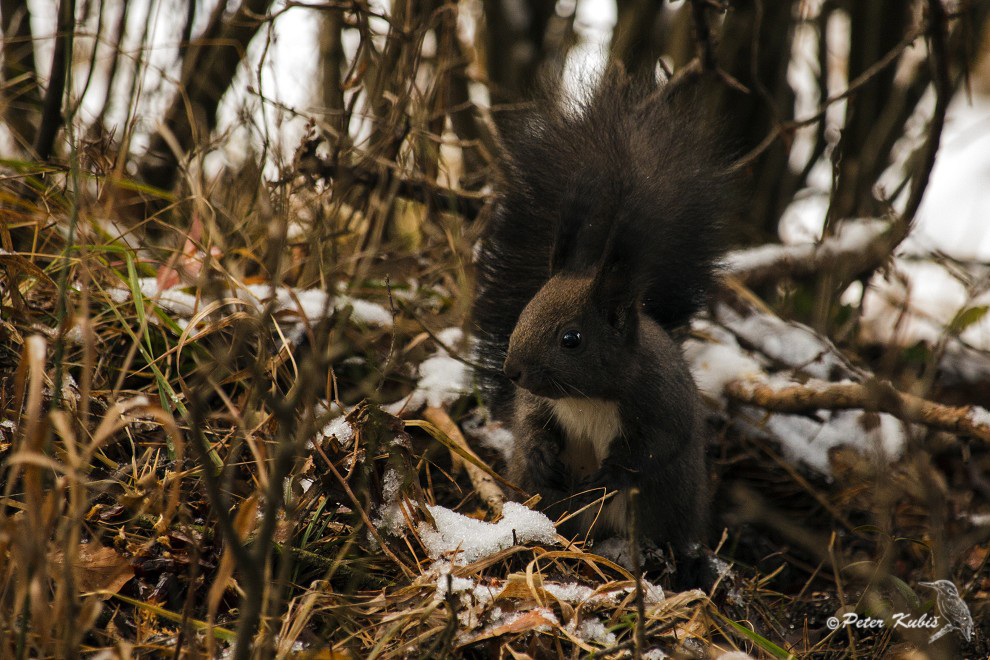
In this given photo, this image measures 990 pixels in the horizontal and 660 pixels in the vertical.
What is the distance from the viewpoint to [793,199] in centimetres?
446

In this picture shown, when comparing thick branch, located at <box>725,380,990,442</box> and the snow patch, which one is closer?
the snow patch

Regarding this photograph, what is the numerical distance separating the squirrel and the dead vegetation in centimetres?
17

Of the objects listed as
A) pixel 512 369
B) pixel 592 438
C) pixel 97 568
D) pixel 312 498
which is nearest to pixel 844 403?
pixel 592 438

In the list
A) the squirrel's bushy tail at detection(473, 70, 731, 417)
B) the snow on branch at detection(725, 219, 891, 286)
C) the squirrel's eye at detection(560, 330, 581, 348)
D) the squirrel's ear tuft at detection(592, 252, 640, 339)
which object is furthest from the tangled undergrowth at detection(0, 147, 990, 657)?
the snow on branch at detection(725, 219, 891, 286)

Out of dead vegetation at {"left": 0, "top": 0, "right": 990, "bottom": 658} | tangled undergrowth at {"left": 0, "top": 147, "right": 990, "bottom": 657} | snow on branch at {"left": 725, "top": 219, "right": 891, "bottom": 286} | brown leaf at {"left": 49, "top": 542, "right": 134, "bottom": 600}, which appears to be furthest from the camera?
snow on branch at {"left": 725, "top": 219, "right": 891, "bottom": 286}

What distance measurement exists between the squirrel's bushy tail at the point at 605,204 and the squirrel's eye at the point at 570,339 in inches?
7.9

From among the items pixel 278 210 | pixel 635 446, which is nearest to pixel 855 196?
pixel 635 446

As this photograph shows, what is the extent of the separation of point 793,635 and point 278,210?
5.95 feet

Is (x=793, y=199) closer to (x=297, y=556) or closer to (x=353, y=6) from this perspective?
(x=353, y=6)

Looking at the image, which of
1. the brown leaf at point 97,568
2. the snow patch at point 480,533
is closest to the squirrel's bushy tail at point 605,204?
the snow patch at point 480,533

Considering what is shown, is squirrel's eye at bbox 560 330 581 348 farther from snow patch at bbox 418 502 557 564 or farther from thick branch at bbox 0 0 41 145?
thick branch at bbox 0 0 41 145

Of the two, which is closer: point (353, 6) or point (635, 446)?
point (635, 446)

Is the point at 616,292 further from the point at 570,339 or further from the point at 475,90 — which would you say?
the point at 475,90

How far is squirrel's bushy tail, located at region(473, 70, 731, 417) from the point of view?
2287 millimetres
